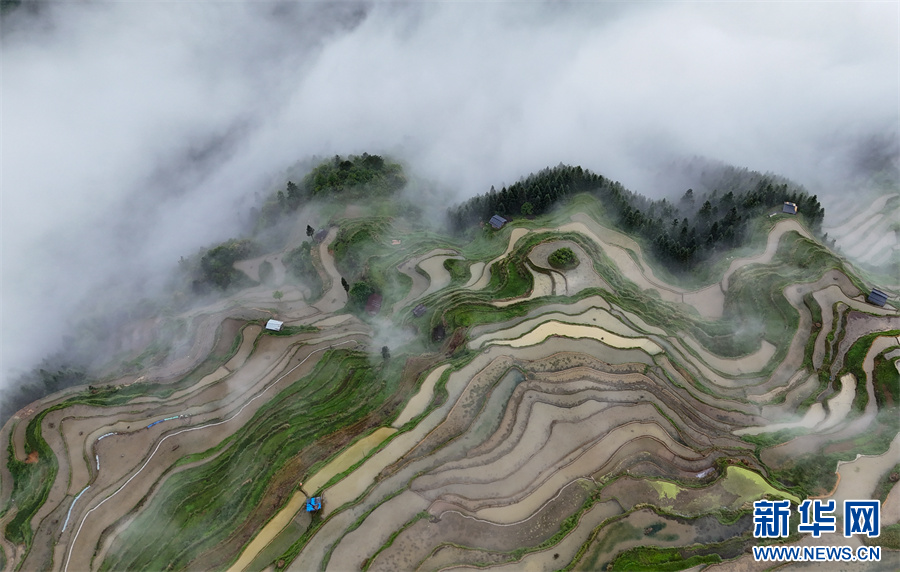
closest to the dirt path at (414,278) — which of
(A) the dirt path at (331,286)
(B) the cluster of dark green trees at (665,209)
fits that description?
(A) the dirt path at (331,286)

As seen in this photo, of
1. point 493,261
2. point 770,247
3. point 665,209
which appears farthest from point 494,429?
point 665,209

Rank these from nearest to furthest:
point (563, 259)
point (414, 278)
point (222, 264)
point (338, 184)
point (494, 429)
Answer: point (494, 429), point (563, 259), point (414, 278), point (222, 264), point (338, 184)

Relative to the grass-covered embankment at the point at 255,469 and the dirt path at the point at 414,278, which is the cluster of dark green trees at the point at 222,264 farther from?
the grass-covered embankment at the point at 255,469

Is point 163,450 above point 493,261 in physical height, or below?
below

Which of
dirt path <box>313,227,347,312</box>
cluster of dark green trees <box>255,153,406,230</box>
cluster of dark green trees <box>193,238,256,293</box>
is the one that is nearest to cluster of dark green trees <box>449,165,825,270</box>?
cluster of dark green trees <box>255,153,406,230</box>

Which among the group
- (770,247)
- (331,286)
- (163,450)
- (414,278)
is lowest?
(163,450)

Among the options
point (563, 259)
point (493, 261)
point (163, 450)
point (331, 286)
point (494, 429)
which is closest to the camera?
point (494, 429)

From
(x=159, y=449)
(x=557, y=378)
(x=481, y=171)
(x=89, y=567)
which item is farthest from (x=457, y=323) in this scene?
(x=481, y=171)

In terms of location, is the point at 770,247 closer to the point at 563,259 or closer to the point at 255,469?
the point at 563,259
